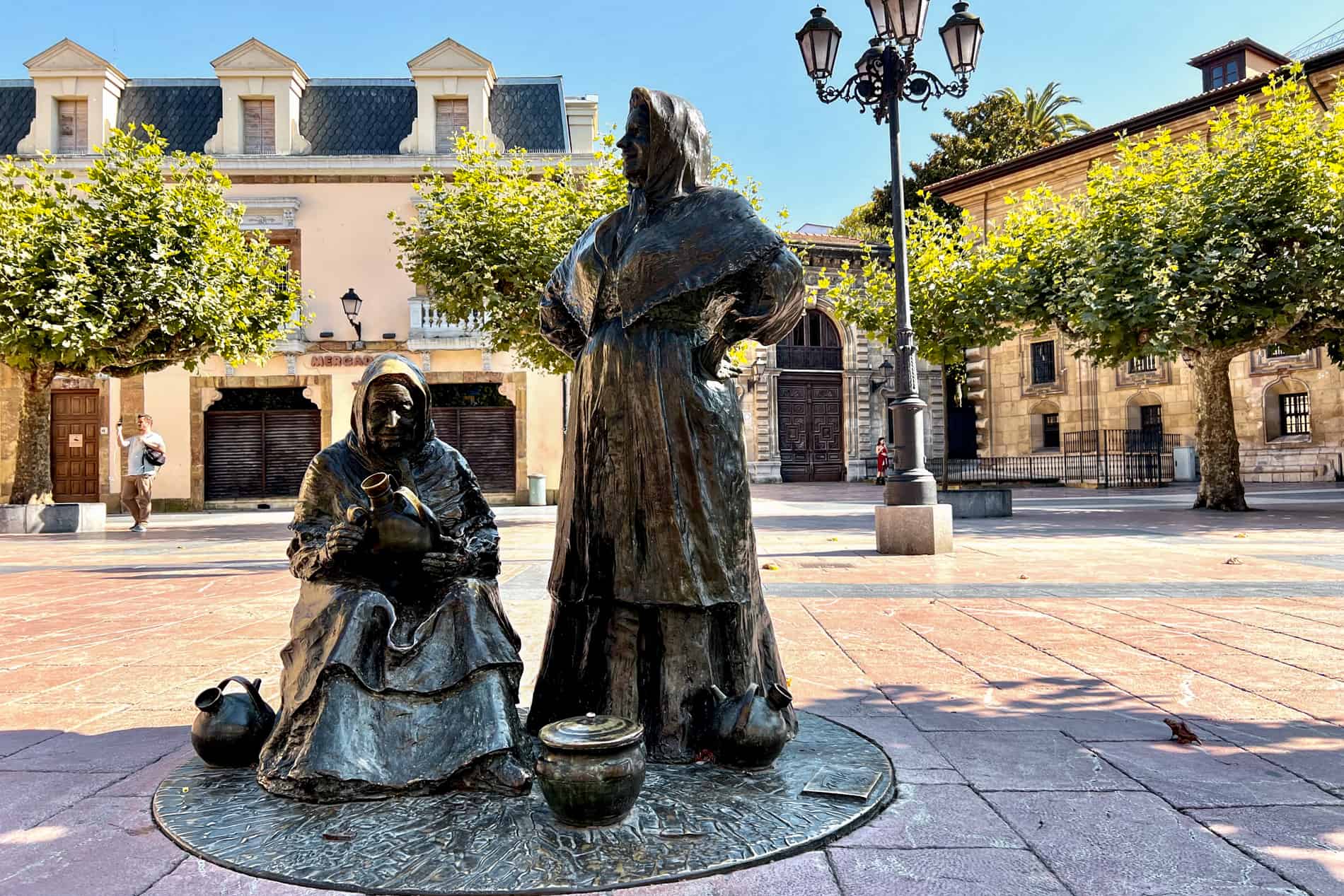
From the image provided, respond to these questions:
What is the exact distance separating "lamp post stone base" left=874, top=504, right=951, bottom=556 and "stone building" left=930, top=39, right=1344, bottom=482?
16.7 meters

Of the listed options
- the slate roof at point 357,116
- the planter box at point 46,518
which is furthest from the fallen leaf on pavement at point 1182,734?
the slate roof at point 357,116

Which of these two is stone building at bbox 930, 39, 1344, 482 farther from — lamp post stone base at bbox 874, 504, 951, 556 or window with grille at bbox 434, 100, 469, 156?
window with grille at bbox 434, 100, 469, 156

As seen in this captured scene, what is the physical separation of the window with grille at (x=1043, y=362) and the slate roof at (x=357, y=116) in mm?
21542

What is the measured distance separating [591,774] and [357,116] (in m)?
23.4

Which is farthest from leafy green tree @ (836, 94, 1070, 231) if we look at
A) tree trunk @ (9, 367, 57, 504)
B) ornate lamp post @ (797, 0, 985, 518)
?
tree trunk @ (9, 367, 57, 504)

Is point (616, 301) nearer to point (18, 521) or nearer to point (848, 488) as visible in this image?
point (18, 521)

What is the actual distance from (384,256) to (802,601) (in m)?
18.0

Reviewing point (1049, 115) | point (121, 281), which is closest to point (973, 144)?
point (1049, 115)

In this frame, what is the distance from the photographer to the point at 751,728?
8.18 ft

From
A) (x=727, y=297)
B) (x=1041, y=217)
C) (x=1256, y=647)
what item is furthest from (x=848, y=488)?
(x=727, y=297)

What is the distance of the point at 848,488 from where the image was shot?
2606cm

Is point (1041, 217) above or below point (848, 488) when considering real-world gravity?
above

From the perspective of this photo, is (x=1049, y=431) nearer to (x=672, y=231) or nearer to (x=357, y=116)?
(x=357, y=116)

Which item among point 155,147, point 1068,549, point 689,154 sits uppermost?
point 155,147
